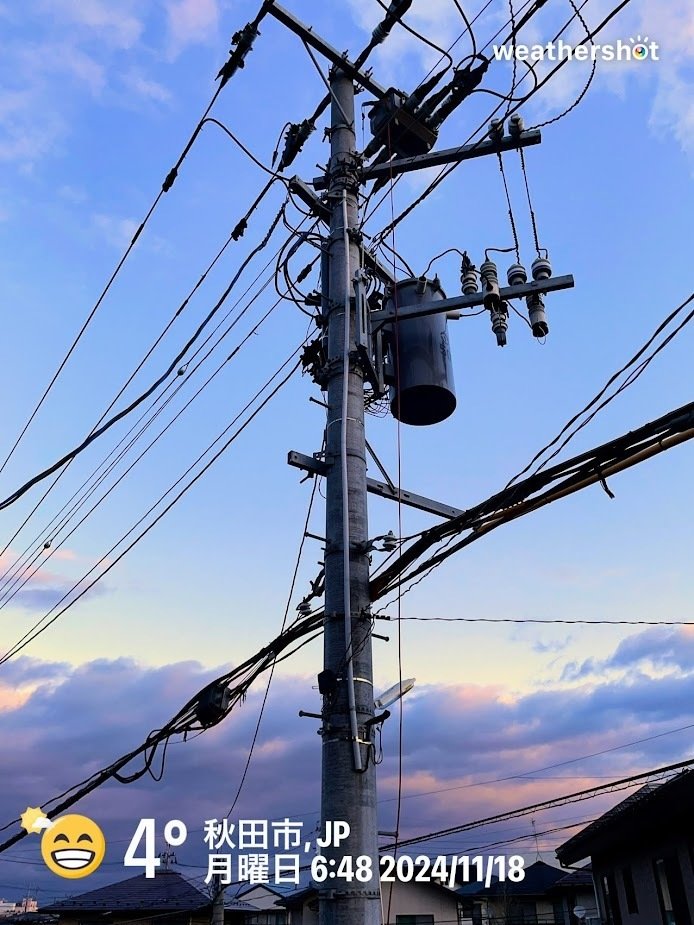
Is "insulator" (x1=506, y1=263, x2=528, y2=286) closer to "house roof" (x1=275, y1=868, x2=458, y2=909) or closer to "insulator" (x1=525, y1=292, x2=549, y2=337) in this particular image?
"insulator" (x1=525, y1=292, x2=549, y2=337)

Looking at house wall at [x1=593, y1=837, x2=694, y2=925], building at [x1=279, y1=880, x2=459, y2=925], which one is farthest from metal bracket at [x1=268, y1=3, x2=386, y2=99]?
building at [x1=279, y1=880, x2=459, y2=925]

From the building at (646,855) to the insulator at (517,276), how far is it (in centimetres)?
1043

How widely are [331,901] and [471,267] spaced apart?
6352mm

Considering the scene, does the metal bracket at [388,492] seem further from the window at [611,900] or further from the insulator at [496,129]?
the window at [611,900]

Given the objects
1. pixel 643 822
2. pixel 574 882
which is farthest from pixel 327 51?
pixel 574 882

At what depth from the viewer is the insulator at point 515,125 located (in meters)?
8.45

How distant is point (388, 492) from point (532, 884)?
4518 centimetres

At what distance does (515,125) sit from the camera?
8.49m

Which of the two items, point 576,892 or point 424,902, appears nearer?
point 424,902

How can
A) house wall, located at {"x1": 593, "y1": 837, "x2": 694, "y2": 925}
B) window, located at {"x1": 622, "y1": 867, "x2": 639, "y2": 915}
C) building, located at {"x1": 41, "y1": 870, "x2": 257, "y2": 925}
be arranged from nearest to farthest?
house wall, located at {"x1": 593, "y1": 837, "x2": 694, "y2": 925} < window, located at {"x1": 622, "y1": 867, "x2": 639, "y2": 915} < building, located at {"x1": 41, "y1": 870, "x2": 257, "y2": 925}

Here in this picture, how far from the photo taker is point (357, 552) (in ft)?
23.4

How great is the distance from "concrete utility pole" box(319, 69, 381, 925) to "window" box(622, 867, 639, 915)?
16.0 meters

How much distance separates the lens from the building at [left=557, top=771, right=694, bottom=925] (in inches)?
600

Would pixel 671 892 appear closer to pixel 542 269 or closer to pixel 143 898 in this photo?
pixel 542 269
